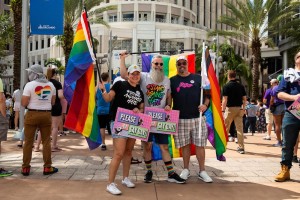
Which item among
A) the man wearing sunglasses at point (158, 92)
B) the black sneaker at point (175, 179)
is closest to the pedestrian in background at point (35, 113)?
the man wearing sunglasses at point (158, 92)

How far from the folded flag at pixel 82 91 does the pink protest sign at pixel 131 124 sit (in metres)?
1.01

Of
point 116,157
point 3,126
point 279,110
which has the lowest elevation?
point 116,157

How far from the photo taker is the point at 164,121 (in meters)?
5.36

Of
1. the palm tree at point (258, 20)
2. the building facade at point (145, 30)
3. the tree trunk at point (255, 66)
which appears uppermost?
the building facade at point (145, 30)

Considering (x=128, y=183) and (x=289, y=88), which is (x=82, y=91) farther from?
(x=289, y=88)

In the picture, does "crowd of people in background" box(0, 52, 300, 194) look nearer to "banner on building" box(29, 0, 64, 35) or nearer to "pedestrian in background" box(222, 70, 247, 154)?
"pedestrian in background" box(222, 70, 247, 154)

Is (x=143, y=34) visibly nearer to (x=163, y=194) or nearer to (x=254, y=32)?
(x=254, y=32)

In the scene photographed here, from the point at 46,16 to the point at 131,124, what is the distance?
6.15m

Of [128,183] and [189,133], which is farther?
[189,133]

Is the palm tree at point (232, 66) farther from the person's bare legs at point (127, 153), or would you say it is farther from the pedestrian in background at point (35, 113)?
the person's bare legs at point (127, 153)

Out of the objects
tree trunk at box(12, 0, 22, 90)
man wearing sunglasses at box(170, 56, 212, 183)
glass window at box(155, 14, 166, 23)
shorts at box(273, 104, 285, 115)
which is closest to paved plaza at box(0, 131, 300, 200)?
man wearing sunglasses at box(170, 56, 212, 183)

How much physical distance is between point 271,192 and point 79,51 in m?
3.48

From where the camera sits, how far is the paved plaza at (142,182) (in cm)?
483

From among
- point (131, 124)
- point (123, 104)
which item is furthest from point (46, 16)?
point (131, 124)
